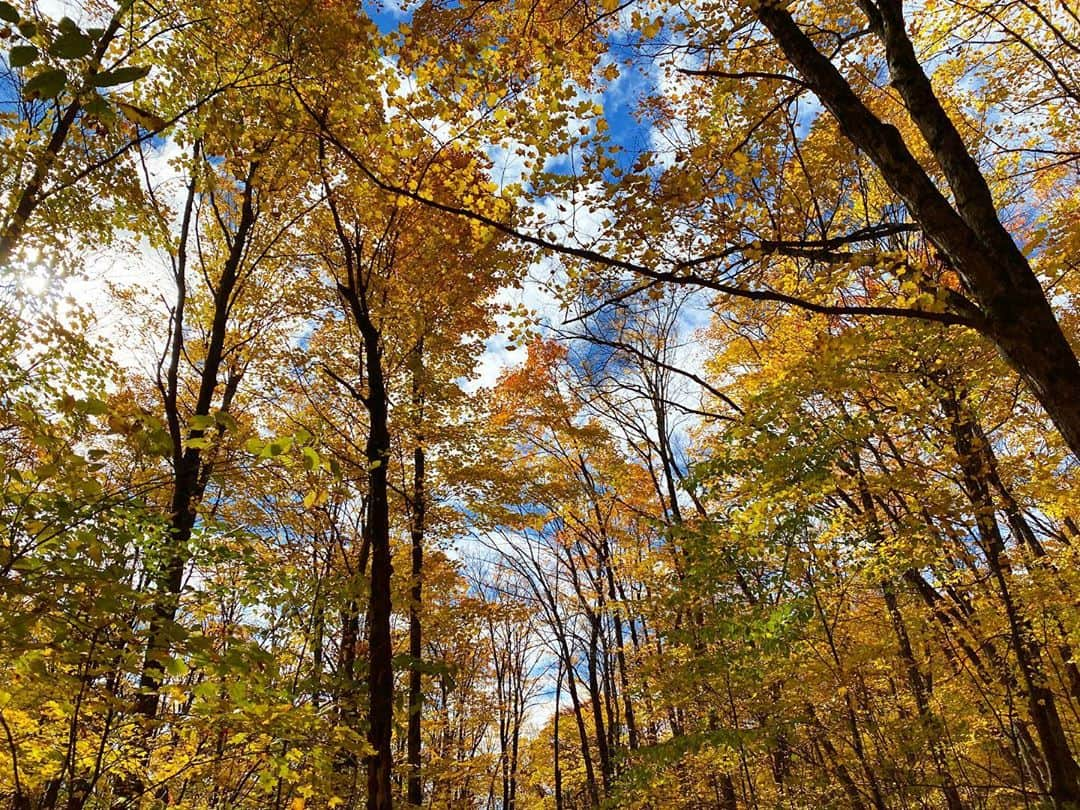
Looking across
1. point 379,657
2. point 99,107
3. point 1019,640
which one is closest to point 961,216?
point 99,107

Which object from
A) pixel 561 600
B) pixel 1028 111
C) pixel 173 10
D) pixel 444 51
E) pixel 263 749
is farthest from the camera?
pixel 561 600

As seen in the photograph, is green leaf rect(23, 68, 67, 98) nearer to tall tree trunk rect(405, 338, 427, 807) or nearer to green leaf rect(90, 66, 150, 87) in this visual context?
green leaf rect(90, 66, 150, 87)

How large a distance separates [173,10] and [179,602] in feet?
20.6

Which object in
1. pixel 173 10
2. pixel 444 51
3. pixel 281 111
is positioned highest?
pixel 173 10

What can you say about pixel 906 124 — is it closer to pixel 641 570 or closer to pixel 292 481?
pixel 641 570

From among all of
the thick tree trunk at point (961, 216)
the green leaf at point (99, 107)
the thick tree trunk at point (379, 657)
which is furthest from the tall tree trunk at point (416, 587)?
the green leaf at point (99, 107)

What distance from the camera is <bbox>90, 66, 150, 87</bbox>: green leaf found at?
1.02 metres

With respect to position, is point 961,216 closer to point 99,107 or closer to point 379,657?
point 99,107

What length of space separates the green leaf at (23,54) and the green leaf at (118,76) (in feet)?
0.33

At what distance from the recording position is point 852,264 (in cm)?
288

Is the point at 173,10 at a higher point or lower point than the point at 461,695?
higher

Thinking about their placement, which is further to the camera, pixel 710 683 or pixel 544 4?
pixel 710 683

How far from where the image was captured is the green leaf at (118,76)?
1.02 m

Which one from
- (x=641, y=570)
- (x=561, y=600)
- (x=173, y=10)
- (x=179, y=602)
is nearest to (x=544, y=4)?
(x=173, y=10)
